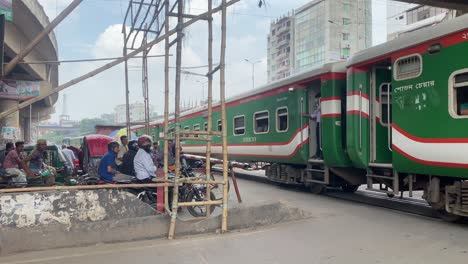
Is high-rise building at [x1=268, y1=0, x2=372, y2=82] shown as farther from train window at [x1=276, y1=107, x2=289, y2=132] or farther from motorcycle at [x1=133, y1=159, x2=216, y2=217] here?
motorcycle at [x1=133, y1=159, x2=216, y2=217]

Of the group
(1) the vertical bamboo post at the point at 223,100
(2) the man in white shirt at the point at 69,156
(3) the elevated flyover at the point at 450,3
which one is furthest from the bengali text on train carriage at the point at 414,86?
(2) the man in white shirt at the point at 69,156

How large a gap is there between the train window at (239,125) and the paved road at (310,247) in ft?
26.5

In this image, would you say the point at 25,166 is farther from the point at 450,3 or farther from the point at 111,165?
the point at 450,3

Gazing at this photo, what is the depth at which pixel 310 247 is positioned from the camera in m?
6.20

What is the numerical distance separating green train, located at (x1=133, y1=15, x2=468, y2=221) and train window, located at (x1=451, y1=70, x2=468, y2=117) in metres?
0.02

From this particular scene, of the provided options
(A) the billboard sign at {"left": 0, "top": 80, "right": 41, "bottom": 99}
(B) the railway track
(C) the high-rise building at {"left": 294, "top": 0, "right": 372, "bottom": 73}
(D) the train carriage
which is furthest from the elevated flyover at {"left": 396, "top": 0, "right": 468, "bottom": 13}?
(C) the high-rise building at {"left": 294, "top": 0, "right": 372, "bottom": 73}

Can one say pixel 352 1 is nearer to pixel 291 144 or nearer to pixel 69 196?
pixel 291 144

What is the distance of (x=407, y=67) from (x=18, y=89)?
1578 centimetres

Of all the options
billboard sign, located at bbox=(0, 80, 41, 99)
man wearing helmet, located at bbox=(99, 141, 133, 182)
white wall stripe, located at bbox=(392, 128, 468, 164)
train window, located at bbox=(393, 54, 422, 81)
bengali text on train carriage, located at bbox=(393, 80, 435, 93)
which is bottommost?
man wearing helmet, located at bbox=(99, 141, 133, 182)

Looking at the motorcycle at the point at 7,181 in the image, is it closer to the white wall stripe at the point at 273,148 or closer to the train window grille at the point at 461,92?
the white wall stripe at the point at 273,148

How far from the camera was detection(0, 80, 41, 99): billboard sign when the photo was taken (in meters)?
18.1

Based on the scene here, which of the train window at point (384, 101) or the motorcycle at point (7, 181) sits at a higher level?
the train window at point (384, 101)

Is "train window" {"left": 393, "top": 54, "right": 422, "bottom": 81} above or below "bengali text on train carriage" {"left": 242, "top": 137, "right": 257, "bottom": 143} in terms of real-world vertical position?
above

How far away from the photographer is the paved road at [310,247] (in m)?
5.64
